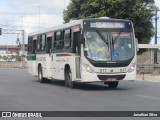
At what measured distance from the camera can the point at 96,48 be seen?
2030 centimetres

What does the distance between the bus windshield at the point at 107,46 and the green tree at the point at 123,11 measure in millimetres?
20291

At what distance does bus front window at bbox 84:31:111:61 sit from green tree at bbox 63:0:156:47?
2055 cm

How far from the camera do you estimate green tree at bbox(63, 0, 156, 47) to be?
1620 inches

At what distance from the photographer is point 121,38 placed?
68.1 feet

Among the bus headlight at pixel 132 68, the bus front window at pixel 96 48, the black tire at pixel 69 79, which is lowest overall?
the black tire at pixel 69 79

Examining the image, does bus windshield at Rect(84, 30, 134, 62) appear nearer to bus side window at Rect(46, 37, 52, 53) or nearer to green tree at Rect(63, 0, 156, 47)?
bus side window at Rect(46, 37, 52, 53)

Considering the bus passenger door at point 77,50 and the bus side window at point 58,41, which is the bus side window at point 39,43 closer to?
the bus side window at point 58,41

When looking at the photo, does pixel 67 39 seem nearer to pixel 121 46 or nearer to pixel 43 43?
pixel 121 46

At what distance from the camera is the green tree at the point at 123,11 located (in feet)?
135

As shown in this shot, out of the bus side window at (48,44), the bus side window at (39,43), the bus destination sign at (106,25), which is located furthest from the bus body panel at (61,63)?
the bus side window at (39,43)

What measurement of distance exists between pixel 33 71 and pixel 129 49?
33.7 ft

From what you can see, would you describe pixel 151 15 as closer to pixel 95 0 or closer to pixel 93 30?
pixel 95 0

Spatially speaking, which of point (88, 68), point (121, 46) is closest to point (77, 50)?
point (88, 68)

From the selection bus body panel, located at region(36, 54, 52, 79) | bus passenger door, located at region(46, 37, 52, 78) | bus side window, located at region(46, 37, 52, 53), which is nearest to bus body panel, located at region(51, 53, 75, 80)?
bus passenger door, located at region(46, 37, 52, 78)
